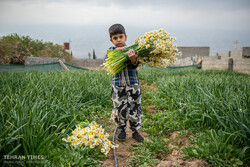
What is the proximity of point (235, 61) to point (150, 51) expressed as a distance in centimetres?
808

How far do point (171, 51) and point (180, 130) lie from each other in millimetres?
1230

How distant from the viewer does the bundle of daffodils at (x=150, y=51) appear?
2.14m

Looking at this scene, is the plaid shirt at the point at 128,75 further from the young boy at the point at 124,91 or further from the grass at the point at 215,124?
the grass at the point at 215,124

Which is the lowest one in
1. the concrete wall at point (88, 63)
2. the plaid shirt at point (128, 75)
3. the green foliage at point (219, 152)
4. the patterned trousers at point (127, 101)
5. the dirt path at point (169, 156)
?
the dirt path at point (169, 156)

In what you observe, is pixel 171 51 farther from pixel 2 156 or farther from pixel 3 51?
pixel 3 51

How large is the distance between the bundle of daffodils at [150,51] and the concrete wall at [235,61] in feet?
23.7

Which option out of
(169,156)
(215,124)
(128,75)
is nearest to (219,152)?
(169,156)

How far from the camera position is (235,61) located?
337 inches

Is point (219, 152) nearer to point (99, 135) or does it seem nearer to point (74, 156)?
point (99, 135)

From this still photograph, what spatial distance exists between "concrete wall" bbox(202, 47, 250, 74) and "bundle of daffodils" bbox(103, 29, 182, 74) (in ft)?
23.7

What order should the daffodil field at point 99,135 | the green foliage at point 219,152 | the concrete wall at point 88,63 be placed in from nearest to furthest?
1. the daffodil field at point 99,135
2. the green foliage at point 219,152
3. the concrete wall at point 88,63

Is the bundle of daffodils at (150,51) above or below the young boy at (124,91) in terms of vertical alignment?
above

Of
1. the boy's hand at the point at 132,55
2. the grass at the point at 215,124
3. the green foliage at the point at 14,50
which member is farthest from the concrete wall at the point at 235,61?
the green foliage at the point at 14,50

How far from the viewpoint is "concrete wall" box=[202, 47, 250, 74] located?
26.0ft
